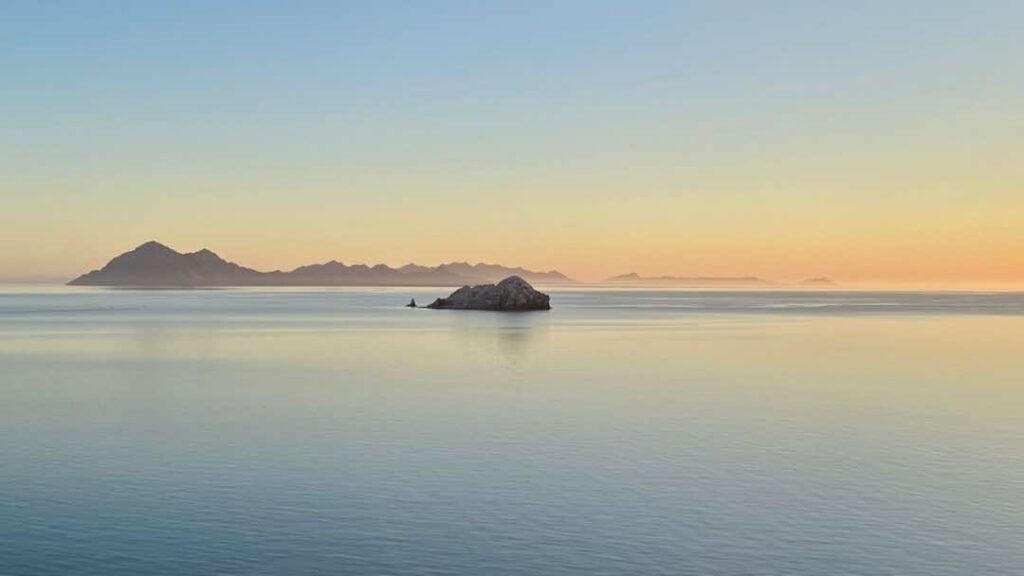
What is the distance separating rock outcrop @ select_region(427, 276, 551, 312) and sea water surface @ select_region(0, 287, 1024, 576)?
83.6 meters

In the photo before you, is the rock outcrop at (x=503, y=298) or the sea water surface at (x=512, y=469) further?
the rock outcrop at (x=503, y=298)

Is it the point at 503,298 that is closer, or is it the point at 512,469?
the point at 512,469

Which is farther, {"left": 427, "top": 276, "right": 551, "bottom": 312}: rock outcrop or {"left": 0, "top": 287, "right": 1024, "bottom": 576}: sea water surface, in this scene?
{"left": 427, "top": 276, "right": 551, "bottom": 312}: rock outcrop

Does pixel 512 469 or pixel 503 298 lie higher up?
pixel 503 298

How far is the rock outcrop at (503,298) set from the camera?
135 m

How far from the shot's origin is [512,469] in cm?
2297

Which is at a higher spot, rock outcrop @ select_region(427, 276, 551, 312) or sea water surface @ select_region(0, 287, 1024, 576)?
rock outcrop @ select_region(427, 276, 551, 312)

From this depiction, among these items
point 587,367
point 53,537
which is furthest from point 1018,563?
point 587,367

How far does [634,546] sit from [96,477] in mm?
12797

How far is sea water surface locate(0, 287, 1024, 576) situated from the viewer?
A: 52.4 ft

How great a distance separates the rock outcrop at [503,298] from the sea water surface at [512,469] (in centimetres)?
8363

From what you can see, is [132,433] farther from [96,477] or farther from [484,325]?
[484,325]

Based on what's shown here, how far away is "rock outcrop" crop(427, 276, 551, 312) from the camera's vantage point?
13512cm

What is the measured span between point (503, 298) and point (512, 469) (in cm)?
11220
